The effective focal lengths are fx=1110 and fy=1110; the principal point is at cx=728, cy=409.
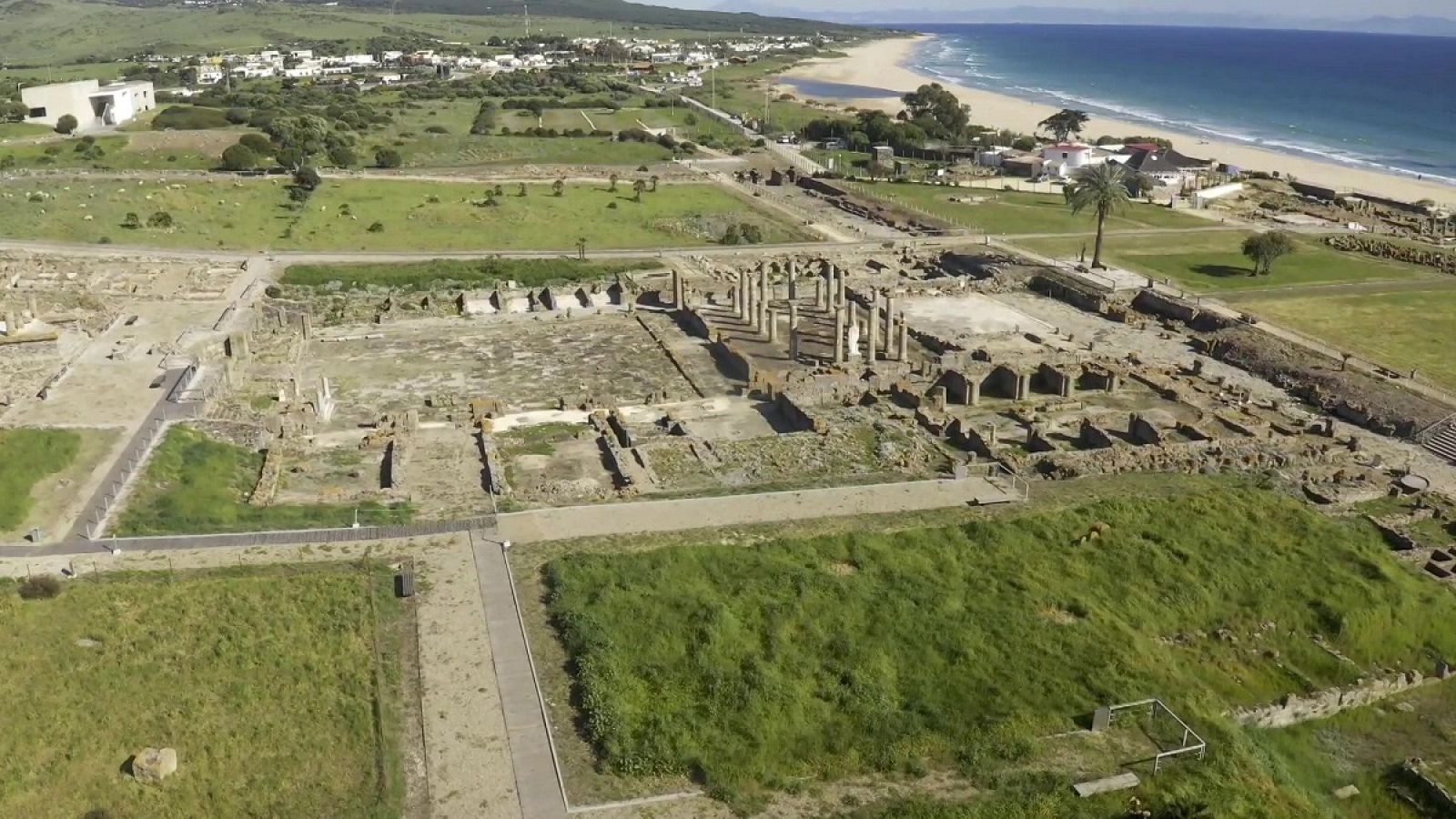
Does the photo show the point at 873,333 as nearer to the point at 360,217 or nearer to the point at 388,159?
the point at 360,217

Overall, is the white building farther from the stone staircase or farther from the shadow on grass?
the stone staircase

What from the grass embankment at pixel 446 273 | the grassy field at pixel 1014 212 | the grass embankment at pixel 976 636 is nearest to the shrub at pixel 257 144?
the grass embankment at pixel 446 273

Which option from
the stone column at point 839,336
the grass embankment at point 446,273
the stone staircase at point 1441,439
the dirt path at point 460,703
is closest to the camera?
the dirt path at point 460,703

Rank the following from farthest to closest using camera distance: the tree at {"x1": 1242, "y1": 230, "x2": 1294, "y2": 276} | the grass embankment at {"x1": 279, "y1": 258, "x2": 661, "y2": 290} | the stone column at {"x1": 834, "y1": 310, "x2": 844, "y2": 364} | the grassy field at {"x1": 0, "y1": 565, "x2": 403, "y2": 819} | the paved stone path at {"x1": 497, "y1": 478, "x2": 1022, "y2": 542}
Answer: the tree at {"x1": 1242, "y1": 230, "x2": 1294, "y2": 276}, the grass embankment at {"x1": 279, "y1": 258, "x2": 661, "y2": 290}, the stone column at {"x1": 834, "y1": 310, "x2": 844, "y2": 364}, the paved stone path at {"x1": 497, "y1": 478, "x2": 1022, "y2": 542}, the grassy field at {"x1": 0, "y1": 565, "x2": 403, "y2": 819}

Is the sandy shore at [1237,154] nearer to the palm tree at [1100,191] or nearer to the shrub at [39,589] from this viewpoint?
the palm tree at [1100,191]

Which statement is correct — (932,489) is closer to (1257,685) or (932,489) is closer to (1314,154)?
(1257,685)

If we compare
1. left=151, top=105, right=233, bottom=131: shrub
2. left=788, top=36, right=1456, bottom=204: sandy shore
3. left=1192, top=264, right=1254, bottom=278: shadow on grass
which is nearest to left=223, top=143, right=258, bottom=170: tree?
left=151, top=105, right=233, bottom=131: shrub

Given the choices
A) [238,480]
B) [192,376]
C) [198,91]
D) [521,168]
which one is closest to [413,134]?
[521,168]
